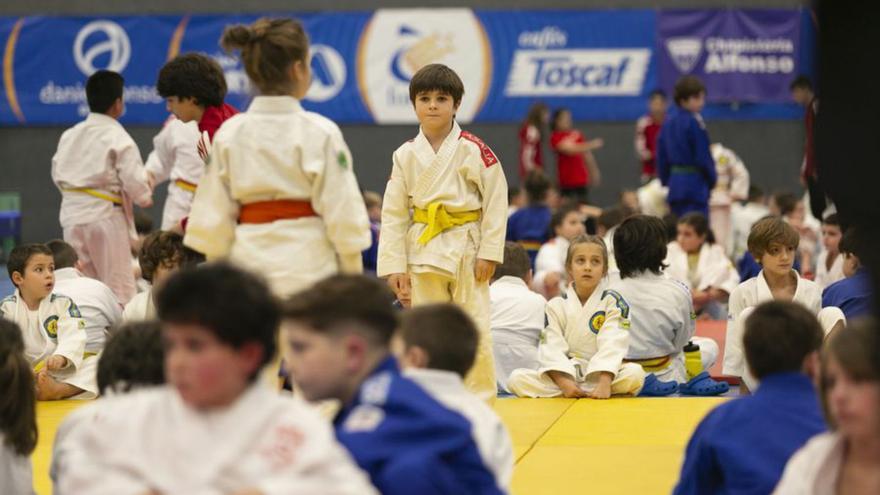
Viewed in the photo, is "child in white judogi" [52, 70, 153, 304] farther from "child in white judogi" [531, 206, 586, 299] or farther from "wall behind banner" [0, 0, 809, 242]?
"wall behind banner" [0, 0, 809, 242]

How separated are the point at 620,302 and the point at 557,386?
0.47 meters

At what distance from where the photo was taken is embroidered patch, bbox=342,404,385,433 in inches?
119

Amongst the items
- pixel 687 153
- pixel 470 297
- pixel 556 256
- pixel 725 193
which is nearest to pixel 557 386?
pixel 470 297

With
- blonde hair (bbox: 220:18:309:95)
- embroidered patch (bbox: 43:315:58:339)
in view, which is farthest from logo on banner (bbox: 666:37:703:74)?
blonde hair (bbox: 220:18:309:95)

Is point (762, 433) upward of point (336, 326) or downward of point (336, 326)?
downward

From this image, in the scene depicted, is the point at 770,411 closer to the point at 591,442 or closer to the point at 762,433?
the point at 762,433

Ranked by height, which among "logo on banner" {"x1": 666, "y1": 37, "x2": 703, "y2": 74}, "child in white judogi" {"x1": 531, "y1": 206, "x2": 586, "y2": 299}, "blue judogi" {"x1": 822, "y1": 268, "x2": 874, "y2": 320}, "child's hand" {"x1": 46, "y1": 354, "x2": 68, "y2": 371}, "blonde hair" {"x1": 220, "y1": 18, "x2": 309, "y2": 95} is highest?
"blonde hair" {"x1": 220, "y1": 18, "x2": 309, "y2": 95}

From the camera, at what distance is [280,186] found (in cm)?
425

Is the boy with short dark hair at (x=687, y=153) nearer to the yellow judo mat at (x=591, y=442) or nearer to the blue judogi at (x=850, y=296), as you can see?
the blue judogi at (x=850, y=296)

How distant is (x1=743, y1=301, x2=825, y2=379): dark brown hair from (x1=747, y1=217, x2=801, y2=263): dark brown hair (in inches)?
103

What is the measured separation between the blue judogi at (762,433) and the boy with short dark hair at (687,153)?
7.47 metres

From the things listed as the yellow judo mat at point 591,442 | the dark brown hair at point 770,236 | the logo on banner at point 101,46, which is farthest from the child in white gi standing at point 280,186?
the logo on banner at point 101,46

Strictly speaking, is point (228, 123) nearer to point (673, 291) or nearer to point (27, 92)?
point (673, 291)

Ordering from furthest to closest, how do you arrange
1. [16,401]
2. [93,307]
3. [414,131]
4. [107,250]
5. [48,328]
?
[414,131]
[107,250]
[93,307]
[48,328]
[16,401]
